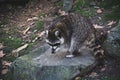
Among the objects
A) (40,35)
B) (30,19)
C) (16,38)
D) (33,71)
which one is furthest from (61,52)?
(30,19)

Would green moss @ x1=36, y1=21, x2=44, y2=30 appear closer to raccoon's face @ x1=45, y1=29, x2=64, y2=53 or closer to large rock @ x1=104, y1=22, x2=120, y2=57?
raccoon's face @ x1=45, y1=29, x2=64, y2=53

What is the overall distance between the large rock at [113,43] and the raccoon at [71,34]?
0.29m

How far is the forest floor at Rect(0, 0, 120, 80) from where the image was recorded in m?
5.84

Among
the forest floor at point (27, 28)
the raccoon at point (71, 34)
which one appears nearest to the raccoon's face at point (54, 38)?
the raccoon at point (71, 34)

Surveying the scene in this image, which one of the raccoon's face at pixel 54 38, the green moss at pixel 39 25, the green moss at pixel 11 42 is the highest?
the raccoon's face at pixel 54 38

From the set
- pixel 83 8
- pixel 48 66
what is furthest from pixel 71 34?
pixel 83 8

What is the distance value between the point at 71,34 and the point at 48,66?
2.22 ft

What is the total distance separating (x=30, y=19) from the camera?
27.8 feet

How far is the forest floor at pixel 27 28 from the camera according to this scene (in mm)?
5836

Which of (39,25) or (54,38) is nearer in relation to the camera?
(54,38)

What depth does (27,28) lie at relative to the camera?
8102 mm

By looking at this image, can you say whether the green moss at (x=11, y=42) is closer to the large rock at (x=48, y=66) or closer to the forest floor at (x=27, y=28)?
the forest floor at (x=27, y=28)

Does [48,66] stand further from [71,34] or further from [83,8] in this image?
[83,8]

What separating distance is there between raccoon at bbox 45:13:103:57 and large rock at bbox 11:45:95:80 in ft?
0.60
